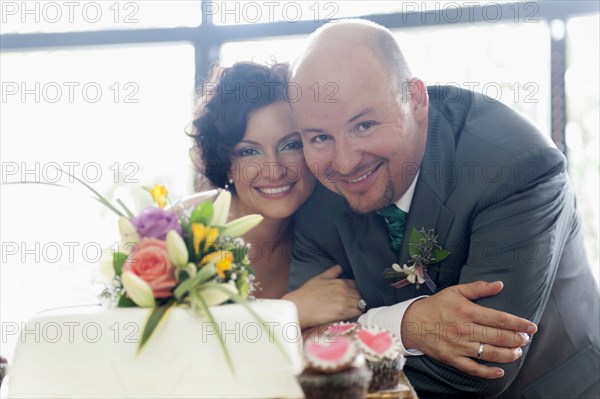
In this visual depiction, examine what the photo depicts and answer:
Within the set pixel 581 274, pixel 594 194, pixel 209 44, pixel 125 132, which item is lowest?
pixel 581 274

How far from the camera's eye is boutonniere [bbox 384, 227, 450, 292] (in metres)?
2.66

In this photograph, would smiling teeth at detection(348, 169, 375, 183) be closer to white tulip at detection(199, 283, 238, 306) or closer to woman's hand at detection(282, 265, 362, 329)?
woman's hand at detection(282, 265, 362, 329)

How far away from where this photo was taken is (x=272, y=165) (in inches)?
110

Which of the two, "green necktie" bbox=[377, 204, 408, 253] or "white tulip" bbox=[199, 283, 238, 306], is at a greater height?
"white tulip" bbox=[199, 283, 238, 306]

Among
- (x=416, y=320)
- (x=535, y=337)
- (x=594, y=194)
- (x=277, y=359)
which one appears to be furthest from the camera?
(x=594, y=194)

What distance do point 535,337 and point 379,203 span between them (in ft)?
2.30

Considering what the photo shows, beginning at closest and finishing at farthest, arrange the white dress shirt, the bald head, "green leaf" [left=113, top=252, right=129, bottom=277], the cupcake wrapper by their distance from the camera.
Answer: the cupcake wrapper → "green leaf" [left=113, top=252, right=129, bottom=277] → the white dress shirt → the bald head

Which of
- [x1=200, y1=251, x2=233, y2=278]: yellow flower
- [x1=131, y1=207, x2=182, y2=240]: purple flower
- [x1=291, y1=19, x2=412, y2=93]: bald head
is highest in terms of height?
[x1=291, y1=19, x2=412, y2=93]: bald head

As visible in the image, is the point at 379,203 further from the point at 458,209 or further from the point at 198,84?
the point at 198,84

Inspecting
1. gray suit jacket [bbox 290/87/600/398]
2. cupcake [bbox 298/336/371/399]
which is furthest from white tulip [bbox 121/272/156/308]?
gray suit jacket [bbox 290/87/600/398]

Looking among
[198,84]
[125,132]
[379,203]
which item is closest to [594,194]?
[379,203]

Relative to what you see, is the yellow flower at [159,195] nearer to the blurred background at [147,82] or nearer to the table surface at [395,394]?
the table surface at [395,394]

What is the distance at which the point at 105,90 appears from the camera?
345 centimetres

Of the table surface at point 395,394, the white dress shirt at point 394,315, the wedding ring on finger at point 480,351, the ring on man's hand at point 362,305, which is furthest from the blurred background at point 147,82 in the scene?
the table surface at point 395,394
